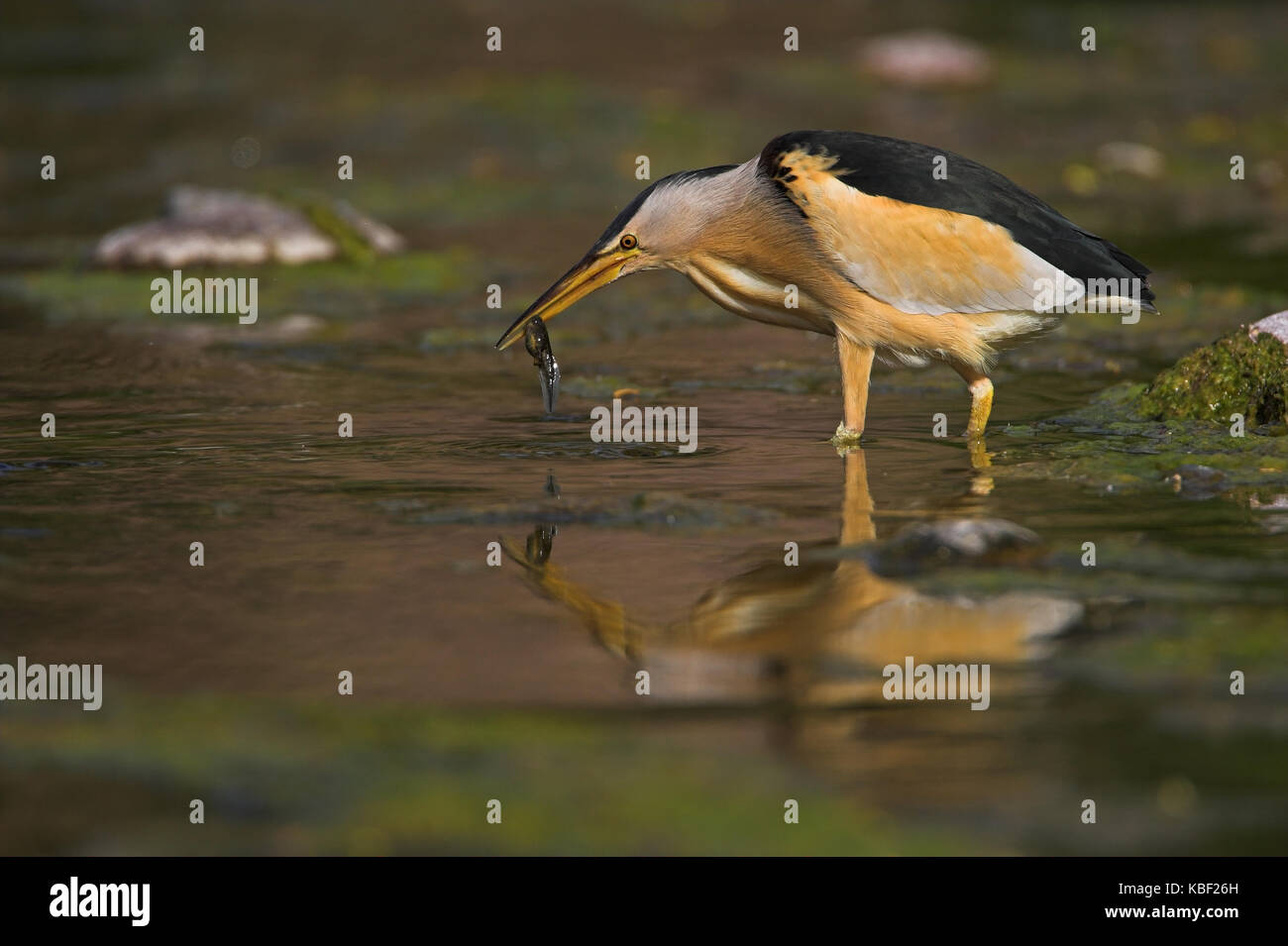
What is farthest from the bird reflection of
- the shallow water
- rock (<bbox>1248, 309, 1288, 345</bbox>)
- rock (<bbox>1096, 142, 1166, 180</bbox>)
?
rock (<bbox>1096, 142, 1166, 180</bbox>)

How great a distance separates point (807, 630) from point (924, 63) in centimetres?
1800

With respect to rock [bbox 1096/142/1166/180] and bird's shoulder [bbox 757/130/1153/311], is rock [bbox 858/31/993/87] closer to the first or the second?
rock [bbox 1096/142/1166/180]

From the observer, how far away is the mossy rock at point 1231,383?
8.38 meters

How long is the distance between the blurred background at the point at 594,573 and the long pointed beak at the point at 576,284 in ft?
1.89

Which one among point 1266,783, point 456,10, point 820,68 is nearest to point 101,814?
point 1266,783

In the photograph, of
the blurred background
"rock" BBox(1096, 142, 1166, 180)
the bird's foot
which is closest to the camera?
→ the blurred background

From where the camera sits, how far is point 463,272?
14461 mm

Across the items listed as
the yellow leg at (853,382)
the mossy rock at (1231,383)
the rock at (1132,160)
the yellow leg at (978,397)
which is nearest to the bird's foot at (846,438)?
the yellow leg at (853,382)

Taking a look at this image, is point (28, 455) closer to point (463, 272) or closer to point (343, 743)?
point (343, 743)

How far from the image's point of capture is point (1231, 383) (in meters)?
8.46

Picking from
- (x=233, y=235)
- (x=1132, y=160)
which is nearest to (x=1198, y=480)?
(x=233, y=235)

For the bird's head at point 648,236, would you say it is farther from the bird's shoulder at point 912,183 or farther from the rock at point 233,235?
the rock at point 233,235

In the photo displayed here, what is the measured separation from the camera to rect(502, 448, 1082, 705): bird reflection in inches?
211

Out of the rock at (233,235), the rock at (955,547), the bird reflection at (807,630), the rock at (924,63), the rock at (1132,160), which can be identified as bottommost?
the bird reflection at (807,630)
